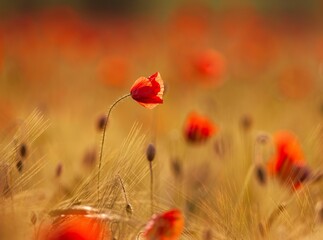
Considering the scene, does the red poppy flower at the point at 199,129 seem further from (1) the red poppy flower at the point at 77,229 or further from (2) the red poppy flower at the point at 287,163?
(1) the red poppy flower at the point at 77,229

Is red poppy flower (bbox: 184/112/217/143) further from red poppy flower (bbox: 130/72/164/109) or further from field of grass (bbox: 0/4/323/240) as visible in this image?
Answer: red poppy flower (bbox: 130/72/164/109)

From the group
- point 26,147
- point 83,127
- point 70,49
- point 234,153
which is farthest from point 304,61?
point 26,147

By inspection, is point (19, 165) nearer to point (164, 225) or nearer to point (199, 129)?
point (164, 225)

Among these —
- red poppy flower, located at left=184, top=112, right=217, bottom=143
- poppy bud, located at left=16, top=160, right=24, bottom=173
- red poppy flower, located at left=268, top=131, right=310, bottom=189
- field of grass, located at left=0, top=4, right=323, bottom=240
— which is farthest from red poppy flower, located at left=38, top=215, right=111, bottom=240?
red poppy flower, located at left=184, top=112, right=217, bottom=143

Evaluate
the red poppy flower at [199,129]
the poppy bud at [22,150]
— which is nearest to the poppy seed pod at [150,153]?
the poppy bud at [22,150]

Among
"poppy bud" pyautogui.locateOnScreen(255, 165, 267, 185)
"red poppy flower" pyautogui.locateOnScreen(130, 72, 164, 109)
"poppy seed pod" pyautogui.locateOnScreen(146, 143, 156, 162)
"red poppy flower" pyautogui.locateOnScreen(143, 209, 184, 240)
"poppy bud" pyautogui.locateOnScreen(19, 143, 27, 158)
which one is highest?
"red poppy flower" pyautogui.locateOnScreen(130, 72, 164, 109)

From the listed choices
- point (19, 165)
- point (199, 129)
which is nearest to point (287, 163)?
point (199, 129)
